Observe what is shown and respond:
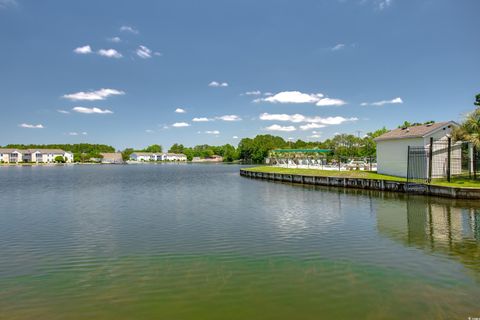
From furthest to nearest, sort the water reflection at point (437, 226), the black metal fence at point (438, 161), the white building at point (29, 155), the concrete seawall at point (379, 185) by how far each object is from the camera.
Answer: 1. the white building at point (29, 155)
2. the black metal fence at point (438, 161)
3. the concrete seawall at point (379, 185)
4. the water reflection at point (437, 226)

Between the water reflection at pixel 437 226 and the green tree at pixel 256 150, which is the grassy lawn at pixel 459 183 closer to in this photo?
the water reflection at pixel 437 226

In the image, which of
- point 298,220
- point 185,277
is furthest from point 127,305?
point 298,220

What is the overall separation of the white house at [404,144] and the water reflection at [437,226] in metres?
7.97

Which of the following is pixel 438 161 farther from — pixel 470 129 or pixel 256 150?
pixel 256 150

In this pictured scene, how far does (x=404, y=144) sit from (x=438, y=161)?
13.0 ft

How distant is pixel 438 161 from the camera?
3169 centimetres

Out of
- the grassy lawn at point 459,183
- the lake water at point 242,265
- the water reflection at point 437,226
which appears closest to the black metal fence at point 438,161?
the grassy lawn at point 459,183

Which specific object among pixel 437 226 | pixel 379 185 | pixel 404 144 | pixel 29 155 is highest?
pixel 29 155

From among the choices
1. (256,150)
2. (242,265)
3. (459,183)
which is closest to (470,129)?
(459,183)

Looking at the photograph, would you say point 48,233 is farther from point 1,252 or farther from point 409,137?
point 409,137

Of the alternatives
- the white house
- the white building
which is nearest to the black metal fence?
the white house

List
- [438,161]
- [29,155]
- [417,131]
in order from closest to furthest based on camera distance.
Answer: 1. [438,161]
2. [417,131]
3. [29,155]

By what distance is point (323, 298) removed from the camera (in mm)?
8555

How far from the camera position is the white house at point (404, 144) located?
104 ft
